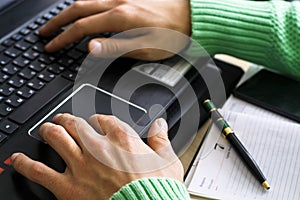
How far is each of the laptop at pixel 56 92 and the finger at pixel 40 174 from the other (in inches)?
0.5

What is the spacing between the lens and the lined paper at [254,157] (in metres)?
0.59

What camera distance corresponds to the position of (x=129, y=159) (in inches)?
21.7

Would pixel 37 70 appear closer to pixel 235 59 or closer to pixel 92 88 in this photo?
pixel 92 88

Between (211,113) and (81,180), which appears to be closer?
(81,180)

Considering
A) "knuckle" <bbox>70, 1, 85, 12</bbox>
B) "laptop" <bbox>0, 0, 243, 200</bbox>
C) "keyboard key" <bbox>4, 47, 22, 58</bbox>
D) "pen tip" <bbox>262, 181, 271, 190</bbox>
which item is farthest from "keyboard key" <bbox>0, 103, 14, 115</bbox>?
"pen tip" <bbox>262, 181, 271, 190</bbox>

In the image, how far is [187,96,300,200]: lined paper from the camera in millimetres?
588

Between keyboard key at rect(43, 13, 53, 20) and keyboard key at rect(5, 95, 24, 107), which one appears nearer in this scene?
keyboard key at rect(5, 95, 24, 107)

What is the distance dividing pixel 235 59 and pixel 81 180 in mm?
392

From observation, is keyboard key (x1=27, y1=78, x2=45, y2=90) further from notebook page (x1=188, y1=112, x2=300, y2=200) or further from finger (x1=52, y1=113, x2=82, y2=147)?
notebook page (x1=188, y1=112, x2=300, y2=200)

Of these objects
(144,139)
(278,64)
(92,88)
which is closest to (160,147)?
(144,139)

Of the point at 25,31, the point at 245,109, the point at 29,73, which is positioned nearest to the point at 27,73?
the point at 29,73

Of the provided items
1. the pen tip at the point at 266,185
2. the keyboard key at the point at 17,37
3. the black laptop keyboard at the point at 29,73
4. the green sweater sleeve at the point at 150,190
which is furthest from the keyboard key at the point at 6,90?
the pen tip at the point at 266,185

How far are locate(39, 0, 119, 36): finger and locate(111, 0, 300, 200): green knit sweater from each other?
0.48ft

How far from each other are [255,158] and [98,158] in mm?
210
